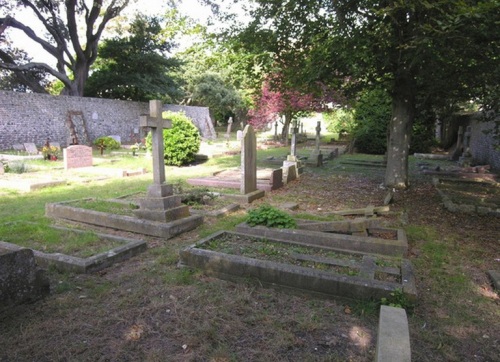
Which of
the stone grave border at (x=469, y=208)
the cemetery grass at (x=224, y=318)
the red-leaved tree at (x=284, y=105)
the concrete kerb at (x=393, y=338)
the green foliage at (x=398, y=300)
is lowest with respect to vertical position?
the cemetery grass at (x=224, y=318)

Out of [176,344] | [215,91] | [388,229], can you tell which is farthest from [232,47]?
[215,91]

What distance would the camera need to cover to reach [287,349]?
8.91 feet

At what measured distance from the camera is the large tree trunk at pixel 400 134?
30.0 ft

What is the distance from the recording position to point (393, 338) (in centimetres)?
189

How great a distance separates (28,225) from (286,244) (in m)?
4.12

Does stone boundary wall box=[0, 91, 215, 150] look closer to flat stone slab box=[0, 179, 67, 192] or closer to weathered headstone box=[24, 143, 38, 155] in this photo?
weathered headstone box=[24, 143, 38, 155]

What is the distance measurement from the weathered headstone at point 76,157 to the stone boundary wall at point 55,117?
24.5ft

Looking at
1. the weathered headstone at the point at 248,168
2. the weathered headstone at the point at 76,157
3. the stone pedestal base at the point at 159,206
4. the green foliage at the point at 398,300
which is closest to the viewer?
the green foliage at the point at 398,300

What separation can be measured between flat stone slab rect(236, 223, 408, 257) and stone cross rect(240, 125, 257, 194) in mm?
3165

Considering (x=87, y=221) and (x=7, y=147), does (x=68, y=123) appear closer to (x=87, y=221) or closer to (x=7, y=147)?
(x=7, y=147)

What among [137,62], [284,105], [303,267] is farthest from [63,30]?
[303,267]

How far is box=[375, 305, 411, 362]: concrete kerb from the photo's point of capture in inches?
67.9

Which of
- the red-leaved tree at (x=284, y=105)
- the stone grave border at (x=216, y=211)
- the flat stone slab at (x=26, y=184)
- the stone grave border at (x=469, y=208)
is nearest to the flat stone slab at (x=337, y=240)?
the stone grave border at (x=216, y=211)

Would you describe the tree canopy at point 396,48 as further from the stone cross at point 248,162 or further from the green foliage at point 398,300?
the green foliage at point 398,300
